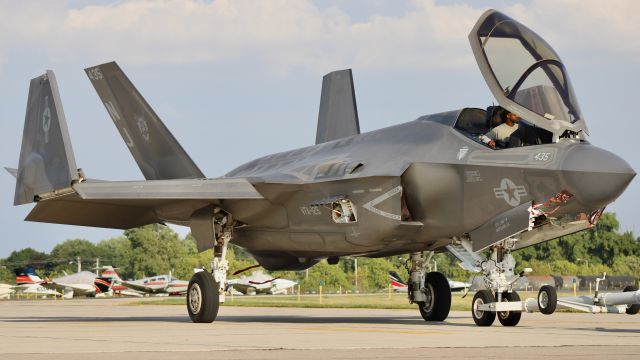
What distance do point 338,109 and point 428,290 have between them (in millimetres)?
7398

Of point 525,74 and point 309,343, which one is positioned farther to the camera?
point 525,74

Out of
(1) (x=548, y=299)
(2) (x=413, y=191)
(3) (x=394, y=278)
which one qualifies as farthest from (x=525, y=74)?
(3) (x=394, y=278)

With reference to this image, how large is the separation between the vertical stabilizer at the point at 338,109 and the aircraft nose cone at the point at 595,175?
36.0ft

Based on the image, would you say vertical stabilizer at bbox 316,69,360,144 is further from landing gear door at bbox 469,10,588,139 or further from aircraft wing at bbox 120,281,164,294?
aircraft wing at bbox 120,281,164,294

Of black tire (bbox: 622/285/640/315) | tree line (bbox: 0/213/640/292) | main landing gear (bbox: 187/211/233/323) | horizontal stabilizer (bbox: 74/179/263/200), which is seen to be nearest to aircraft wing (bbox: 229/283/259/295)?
tree line (bbox: 0/213/640/292)

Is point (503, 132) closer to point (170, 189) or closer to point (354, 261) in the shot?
point (170, 189)

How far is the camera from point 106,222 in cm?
2067

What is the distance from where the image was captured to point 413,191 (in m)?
16.5

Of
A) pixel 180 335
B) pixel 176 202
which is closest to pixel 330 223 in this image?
pixel 176 202

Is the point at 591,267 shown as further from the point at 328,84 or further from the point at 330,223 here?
the point at 330,223

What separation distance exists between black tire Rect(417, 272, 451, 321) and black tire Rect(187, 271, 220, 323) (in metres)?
4.31

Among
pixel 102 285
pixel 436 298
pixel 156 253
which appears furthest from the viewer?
pixel 156 253

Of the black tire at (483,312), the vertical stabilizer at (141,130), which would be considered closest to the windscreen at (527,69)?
the black tire at (483,312)

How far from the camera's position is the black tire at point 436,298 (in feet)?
62.6
